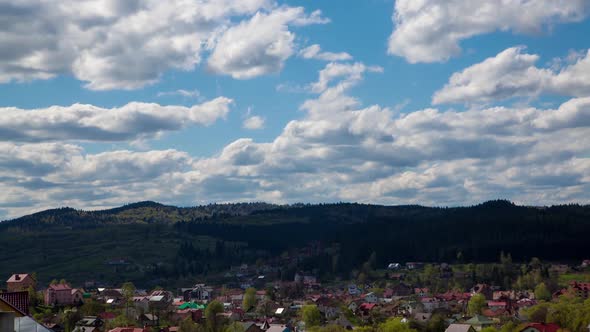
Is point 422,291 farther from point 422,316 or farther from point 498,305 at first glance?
point 422,316

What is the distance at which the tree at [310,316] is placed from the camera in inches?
4865

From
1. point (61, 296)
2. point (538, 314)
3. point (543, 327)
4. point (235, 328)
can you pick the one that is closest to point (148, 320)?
point (61, 296)

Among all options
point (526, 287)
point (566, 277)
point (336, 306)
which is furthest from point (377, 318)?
point (566, 277)

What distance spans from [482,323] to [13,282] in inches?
2928

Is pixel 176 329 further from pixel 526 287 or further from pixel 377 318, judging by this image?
pixel 526 287

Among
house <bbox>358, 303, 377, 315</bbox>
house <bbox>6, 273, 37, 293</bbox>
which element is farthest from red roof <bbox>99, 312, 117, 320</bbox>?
house <bbox>358, 303, 377, 315</bbox>

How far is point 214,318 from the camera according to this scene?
117m

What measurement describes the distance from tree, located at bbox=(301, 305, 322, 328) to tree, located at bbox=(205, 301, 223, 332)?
1456 centimetres

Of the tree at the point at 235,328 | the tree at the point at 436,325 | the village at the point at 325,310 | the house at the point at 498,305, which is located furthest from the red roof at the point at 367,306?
the tree at the point at 235,328

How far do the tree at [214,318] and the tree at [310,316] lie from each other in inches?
573

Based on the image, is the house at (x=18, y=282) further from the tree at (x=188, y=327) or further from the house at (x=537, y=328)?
the house at (x=537, y=328)

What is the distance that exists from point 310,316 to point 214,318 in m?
17.1

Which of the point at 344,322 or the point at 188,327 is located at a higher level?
the point at 188,327

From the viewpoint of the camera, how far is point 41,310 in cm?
11719
